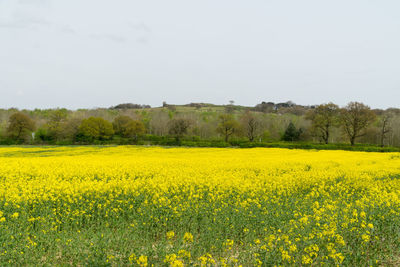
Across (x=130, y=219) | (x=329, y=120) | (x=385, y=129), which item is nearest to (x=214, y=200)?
(x=130, y=219)

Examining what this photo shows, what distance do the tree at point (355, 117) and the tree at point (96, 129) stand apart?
5254 cm

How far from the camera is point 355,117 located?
55125 millimetres

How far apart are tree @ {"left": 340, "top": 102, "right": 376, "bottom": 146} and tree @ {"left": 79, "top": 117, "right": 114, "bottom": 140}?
52.5m

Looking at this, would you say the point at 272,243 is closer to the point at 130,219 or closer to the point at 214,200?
the point at 214,200

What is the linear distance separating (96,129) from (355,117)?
56.5 m

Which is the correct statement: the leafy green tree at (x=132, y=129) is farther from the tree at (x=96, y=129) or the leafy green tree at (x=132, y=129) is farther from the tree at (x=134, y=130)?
the tree at (x=96, y=129)

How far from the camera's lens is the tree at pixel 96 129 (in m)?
63.4

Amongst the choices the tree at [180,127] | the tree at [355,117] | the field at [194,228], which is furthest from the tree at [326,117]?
the field at [194,228]

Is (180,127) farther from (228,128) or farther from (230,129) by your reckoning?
(230,129)

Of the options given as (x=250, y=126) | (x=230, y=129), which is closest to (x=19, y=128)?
(x=230, y=129)

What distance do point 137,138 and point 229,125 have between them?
75.8 feet

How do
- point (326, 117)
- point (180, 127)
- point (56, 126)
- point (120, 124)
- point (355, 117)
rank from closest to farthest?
point (355, 117), point (326, 117), point (180, 127), point (120, 124), point (56, 126)

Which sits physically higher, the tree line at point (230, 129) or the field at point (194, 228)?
the tree line at point (230, 129)

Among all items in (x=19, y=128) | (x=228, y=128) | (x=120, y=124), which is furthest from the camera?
(x=120, y=124)
